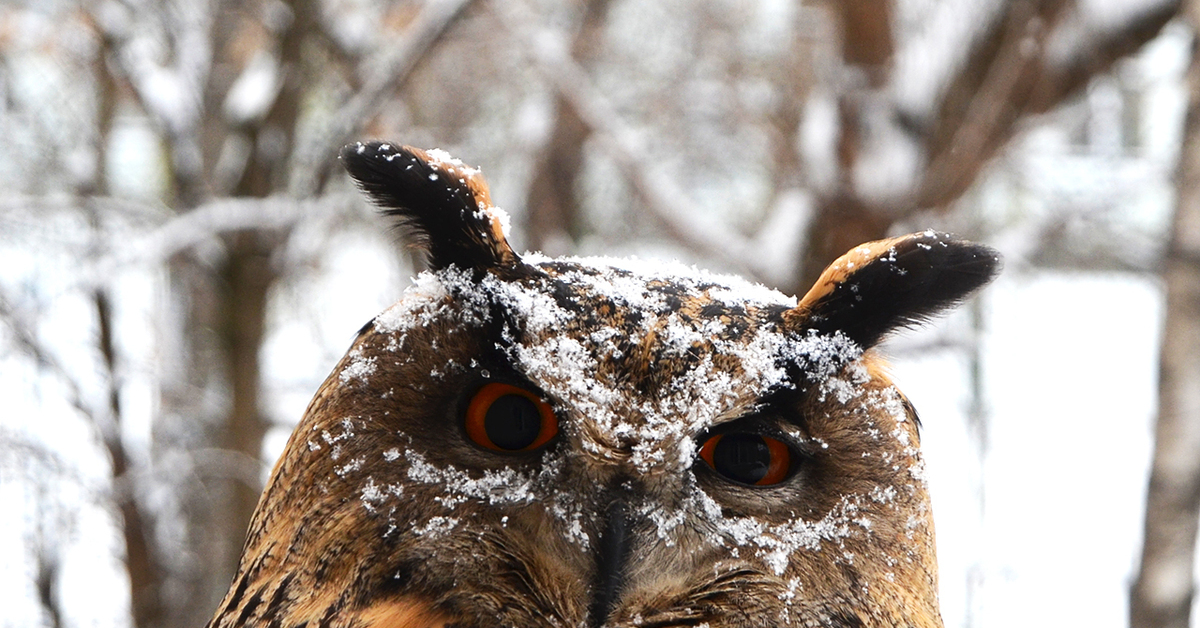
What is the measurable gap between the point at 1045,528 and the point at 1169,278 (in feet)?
18.7

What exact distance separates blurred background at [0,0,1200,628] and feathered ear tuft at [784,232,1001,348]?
6.85 ft

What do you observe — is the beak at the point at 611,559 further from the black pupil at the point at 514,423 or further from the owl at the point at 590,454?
the black pupil at the point at 514,423

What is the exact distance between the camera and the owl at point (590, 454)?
121 centimetres

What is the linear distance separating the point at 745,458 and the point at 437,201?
52 centimetres

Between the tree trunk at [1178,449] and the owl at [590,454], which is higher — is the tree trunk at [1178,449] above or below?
above

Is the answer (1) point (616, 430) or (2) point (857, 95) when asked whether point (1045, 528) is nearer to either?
(2) point (857, 95)

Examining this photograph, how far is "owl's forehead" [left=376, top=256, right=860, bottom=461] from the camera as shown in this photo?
120 centimetres

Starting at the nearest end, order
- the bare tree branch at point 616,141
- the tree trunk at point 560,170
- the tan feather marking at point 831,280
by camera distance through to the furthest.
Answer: the tan feather marking at point 831,280 < the bare tree branch at point 616,141 < the tree trunk at point 560,170

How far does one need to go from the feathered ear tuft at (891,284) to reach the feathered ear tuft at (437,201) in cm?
40

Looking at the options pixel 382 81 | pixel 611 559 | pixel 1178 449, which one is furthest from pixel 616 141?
pixel 611 559

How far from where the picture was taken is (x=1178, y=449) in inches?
124

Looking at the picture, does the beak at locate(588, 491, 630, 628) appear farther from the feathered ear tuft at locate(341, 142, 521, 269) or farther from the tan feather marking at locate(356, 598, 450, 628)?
the feathered ear tuft at locate(341, 142, 521, 269)

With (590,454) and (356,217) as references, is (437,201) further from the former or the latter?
(356,217)

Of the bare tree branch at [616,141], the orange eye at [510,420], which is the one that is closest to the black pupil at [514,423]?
the orange eye at [510,420]
